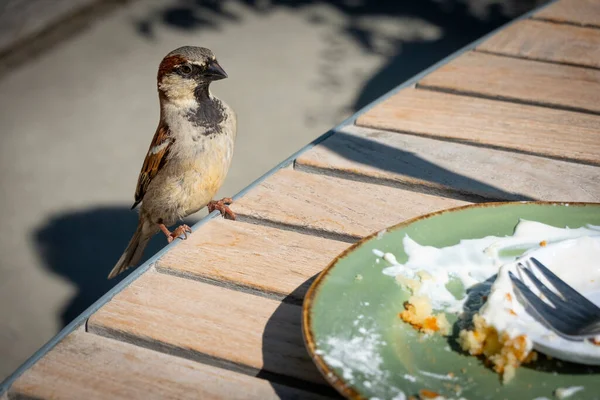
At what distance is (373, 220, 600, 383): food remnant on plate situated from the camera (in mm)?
854

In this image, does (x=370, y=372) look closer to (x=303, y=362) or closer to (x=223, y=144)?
(x=303, y=362)

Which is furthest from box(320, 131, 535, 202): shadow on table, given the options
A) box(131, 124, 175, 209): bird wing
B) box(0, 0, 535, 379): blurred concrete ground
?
box(0, 0, 535, 379): blurred concrete ground

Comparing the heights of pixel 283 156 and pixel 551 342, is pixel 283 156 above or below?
below

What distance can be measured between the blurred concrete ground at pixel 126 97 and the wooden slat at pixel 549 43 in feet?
6.92

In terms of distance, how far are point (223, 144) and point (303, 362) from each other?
1.10 m

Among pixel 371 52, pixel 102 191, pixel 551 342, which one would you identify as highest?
pixel 551 342

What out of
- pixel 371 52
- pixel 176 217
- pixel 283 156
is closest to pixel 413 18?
pixel 371 52

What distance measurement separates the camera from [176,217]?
2.17 meters

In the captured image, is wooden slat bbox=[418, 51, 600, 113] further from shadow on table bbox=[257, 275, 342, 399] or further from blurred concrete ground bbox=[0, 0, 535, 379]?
blurred concrete ground bbox=[0, 0, 535, 379]

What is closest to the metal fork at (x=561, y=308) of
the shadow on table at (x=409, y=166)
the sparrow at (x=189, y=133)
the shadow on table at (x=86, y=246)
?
the shadow on table at (x=409, y=166)

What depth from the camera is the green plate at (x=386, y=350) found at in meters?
0.82

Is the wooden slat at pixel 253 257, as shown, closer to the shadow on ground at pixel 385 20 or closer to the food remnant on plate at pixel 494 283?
the food remnant on plate at pixel 494 283

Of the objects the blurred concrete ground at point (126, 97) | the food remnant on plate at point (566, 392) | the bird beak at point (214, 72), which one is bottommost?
the blurred concrete ground at point (126, 97)

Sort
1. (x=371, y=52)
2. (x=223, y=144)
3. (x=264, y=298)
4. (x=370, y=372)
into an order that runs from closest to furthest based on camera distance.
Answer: (x=370, y=372), (x=264, y=298), (x=223, y=144), (x=371, y=52)
